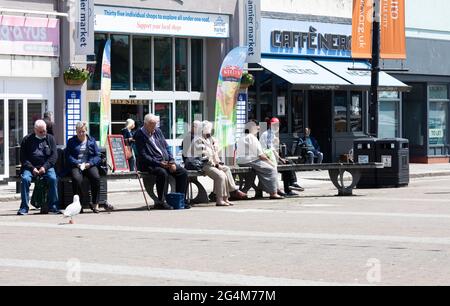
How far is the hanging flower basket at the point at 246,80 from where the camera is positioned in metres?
33.6

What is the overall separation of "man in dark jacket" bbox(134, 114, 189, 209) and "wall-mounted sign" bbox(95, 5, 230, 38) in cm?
1042

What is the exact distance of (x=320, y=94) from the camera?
37.8m

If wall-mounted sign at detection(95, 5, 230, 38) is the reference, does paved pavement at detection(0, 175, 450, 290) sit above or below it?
below

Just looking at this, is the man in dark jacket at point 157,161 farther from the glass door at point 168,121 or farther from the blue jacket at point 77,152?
the glass door at point 168,121

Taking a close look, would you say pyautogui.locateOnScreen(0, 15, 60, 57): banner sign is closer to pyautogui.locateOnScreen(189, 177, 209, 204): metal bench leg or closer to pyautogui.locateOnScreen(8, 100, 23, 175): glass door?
pyautogui.locateOnScreen(8, 100, 23, 175): glass door

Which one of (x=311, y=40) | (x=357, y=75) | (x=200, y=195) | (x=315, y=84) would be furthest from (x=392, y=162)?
(x=357, y=75)

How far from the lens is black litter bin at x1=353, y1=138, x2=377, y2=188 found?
26.7 metres

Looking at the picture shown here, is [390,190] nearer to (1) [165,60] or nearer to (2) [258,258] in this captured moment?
(1) [165,60]

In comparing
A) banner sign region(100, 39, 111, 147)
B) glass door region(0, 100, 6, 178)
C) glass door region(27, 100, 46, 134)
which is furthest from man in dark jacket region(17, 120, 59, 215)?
glass door region(27, 100, 46, 134)

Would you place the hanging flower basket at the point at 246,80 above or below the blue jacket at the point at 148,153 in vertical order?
above

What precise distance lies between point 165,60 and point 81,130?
1361cm

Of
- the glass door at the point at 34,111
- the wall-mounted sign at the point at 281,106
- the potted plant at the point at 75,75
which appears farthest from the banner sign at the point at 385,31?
the glass door at the point at 34,111

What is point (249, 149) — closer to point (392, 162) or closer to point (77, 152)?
point (77, 152)

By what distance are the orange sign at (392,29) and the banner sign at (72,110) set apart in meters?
10.3
